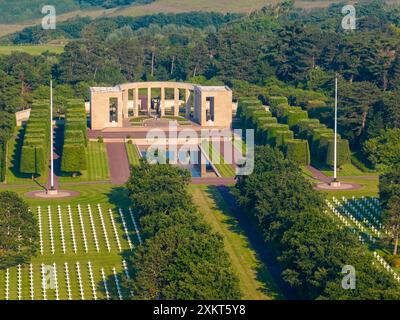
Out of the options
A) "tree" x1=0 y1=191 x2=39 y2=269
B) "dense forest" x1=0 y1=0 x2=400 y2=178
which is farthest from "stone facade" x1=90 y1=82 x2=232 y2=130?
"tree" x1=0 y1=191 x2=39 y2=269

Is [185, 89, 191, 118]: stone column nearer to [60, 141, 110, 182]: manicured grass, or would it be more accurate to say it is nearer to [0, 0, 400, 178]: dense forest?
[0, 0, 400, 178]: dense forest

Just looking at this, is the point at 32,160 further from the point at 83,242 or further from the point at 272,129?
the point at 272,129

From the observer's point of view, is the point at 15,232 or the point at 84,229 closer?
the point at 15,232

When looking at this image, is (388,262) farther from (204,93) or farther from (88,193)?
(204,93)

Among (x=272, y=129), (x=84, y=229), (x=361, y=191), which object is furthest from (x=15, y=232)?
(x=272, y=129)

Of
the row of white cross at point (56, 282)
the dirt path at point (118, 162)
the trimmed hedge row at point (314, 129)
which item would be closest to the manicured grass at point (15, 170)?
the dirt path at point (118, 162)
